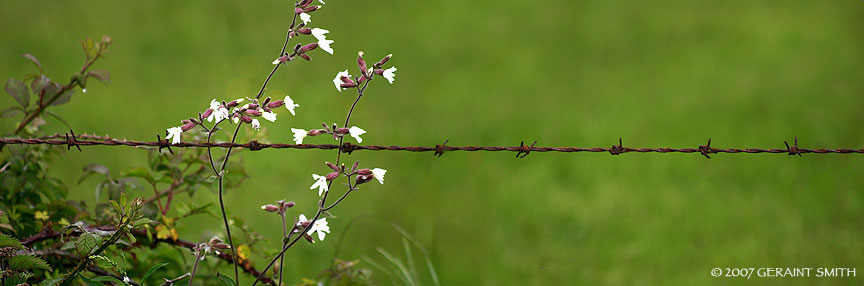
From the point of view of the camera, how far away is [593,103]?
20.6 ft

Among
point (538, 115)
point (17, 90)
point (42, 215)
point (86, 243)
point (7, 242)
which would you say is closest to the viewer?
point (7, 242)

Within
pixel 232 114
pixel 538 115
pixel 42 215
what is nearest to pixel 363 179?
pixel 232 114

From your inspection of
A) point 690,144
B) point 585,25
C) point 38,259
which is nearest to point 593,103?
point 690,144

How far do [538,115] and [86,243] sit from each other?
4456 mm

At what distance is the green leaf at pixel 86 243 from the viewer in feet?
6.70

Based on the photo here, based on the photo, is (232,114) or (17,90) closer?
(232,114)

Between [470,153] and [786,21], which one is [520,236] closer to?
[470,153]

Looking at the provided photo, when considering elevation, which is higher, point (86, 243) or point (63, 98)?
point (63, 98)

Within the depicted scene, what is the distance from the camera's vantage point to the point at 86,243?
206 cm

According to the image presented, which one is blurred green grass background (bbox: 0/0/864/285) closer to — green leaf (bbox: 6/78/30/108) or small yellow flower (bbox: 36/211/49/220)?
small yellow flower (bbox: 36/211/49/220)

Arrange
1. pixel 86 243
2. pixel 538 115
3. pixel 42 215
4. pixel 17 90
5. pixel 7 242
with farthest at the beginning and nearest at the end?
pixel 538 115, pixel 17 90, pixel 42 215, pixel 86 243, pixel 7 242

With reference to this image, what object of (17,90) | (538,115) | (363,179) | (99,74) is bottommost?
(363,179)

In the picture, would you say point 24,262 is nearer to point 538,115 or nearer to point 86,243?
point 86,243

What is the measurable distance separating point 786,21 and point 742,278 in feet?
13.4
